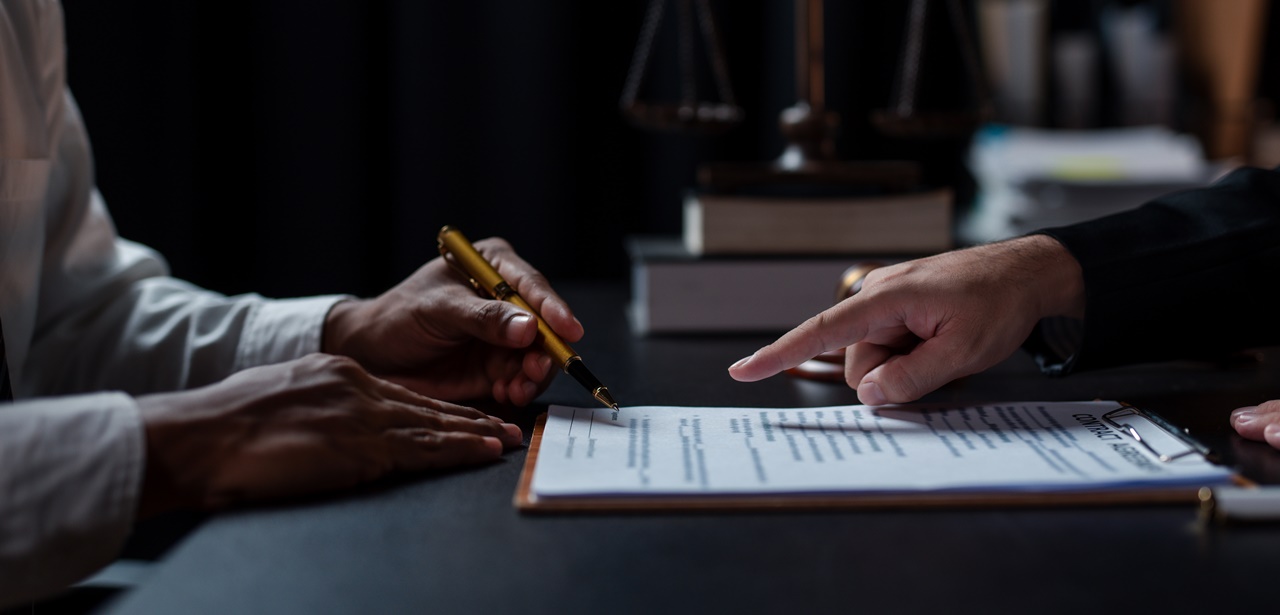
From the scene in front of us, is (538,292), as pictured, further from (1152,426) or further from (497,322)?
(1152,426)

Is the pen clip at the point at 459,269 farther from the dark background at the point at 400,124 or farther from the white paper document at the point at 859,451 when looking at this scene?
the dark background at the point at 400,124

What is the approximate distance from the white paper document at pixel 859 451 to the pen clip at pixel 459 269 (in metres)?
0.15

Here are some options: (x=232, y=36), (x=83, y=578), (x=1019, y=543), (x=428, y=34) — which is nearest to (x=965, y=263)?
(x=1019, y=543)

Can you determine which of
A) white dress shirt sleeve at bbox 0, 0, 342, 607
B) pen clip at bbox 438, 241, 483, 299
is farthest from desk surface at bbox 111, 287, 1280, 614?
white dress shirt sleeve at bbox 0, 0, 342, 607

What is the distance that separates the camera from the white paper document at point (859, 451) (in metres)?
0.51

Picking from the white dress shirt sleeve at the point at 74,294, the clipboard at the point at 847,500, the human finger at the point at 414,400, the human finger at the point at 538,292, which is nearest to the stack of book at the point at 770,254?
the human finger at the point at 538,292

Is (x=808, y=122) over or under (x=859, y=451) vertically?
over

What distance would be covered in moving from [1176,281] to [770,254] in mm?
398

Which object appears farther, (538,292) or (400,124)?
(400,124)

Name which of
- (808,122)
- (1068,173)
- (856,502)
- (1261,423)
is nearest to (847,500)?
(856,502)

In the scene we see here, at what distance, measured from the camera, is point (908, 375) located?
2.28ft

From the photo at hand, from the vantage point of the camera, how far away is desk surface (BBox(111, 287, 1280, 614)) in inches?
15.9

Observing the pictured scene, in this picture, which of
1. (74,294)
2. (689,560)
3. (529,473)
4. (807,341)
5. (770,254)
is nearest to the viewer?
(689,560)

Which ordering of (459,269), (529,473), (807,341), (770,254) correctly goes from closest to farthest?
(529,473)
(807,341)
(459,269)
(770,254)
